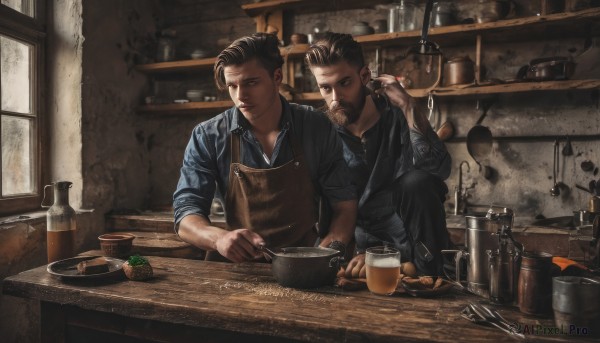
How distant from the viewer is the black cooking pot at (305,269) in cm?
145

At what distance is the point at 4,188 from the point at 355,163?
2.60 m

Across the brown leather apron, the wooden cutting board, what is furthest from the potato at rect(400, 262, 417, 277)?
the wooden cutting board

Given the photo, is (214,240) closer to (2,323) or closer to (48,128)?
(2,323)

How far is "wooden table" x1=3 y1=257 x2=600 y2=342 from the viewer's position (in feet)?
3.73

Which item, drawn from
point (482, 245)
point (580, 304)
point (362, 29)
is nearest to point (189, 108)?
point (362, 29)

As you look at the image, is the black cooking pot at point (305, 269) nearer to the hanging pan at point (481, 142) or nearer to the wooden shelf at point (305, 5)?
the hanging pan at point (481, 142)

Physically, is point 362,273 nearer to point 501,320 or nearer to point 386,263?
point 386,263

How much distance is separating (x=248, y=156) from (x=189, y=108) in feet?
7.67

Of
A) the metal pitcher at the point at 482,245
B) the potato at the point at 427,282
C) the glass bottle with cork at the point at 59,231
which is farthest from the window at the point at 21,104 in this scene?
the metal pitcher at the point at 482,245

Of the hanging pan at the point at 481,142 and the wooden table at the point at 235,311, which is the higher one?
the hanging pan at the point at 481,142

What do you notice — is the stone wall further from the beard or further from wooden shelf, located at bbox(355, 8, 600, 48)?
the beard

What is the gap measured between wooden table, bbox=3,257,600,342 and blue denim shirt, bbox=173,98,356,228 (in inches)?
17.7

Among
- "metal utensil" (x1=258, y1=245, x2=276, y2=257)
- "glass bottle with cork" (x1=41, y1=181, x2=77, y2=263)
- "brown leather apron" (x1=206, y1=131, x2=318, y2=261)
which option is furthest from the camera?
"brown leather apron" (x1=206, y1=131, x2=318, y2=261)

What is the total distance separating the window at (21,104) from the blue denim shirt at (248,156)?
1935 millimetres
